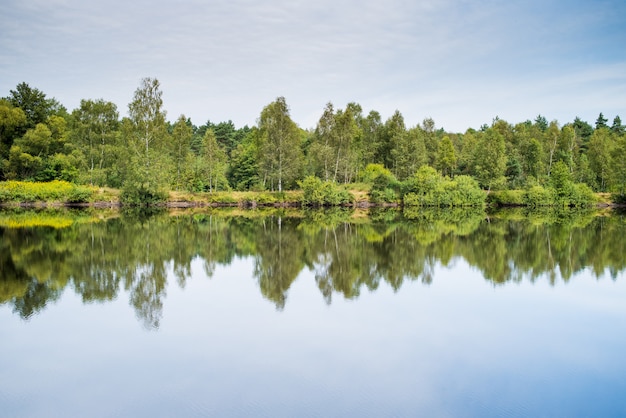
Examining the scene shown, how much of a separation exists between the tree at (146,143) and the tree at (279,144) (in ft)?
34.9

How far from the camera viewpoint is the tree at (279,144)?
51875 millimetres

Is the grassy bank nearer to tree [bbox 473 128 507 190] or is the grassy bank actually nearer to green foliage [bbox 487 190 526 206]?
green foliage [bbox 487 190 526 206]

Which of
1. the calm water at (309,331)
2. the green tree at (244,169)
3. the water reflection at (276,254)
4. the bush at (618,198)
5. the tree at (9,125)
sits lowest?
the calm water at (309,331)

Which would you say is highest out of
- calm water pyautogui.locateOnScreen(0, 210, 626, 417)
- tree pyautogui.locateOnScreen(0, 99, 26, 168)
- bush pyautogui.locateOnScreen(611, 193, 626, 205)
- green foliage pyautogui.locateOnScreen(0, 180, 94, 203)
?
tree pyautogui.locateOnScreen(0, 99, 26, 168)

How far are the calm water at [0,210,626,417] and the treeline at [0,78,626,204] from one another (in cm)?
2967

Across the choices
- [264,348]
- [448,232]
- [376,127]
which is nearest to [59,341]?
[264,348]

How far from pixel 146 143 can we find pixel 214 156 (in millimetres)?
7790

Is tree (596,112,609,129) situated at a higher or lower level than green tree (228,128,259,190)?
higher

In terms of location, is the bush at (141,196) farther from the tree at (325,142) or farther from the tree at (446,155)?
the tree at (446,155)

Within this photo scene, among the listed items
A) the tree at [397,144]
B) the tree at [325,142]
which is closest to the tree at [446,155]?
the tree at [397,144]

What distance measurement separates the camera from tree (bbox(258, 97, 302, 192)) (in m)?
51.9

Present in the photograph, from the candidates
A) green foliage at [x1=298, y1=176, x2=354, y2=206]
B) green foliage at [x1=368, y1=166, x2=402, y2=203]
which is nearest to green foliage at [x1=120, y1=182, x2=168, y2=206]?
green foliage at [x1=298, y1=176, x2=354, y2=206]

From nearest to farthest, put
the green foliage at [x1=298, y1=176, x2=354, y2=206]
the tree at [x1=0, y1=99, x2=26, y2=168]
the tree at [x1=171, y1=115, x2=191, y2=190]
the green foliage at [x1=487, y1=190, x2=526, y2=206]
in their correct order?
the green foliage at [x1=298, y1=176, x2=354, y2=206] < the tree at [x1=0, y1=99, x2=26, y2=168] < the tree at [x1=171, y1=115, x2=191, y2=190] < the green foliage at [x1=487, y1=190, x2=526, y2=206]

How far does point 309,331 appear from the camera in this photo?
11039mm
